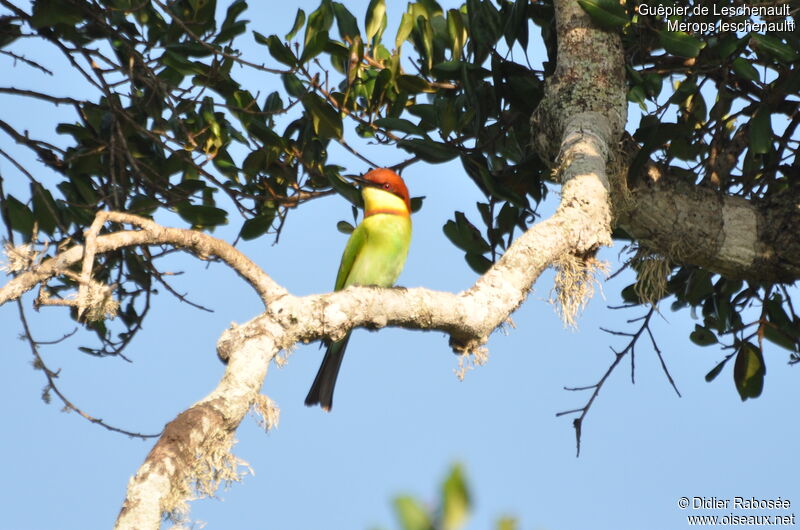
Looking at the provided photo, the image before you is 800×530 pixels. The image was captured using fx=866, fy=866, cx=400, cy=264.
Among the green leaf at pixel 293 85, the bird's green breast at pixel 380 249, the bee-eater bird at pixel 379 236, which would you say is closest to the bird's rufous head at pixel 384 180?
the bee-eater bird at pixel 379 236

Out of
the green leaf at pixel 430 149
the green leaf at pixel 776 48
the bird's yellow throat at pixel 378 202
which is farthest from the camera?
the bird's yellow throat at pixel 378 202

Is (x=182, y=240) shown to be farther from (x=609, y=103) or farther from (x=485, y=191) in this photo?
(x=609, y=103)

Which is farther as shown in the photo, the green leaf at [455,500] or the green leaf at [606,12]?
the green leaf at [606,12]

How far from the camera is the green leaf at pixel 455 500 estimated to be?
86 centimetres

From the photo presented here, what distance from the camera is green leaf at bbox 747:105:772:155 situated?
362cm

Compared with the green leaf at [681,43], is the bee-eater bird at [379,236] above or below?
below

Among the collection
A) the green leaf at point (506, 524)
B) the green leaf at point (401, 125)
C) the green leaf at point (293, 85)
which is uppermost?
the green leaf at point (293, 85)

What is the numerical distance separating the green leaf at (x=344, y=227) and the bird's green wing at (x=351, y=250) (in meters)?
0.12

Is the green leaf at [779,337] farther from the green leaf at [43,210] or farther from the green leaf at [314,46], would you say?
the green leaf at [43,210]

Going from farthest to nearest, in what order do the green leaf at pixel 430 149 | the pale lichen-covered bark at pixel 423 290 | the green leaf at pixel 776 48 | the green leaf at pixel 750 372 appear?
the green leaf at pixel 750 372, the green leaf at pixel 430 149, the green leaf at pixel 776 48, the pale lichen-covered bark at pixel 423 290

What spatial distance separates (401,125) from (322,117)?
35cm

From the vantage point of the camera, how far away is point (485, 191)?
3.90 metres

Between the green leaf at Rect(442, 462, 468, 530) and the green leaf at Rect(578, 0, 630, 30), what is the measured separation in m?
3.25

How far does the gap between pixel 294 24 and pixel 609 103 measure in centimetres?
143
